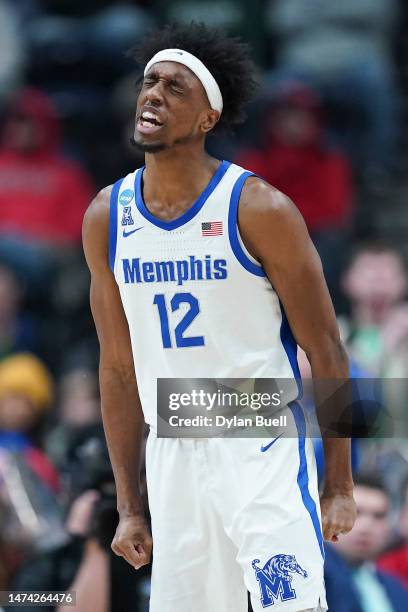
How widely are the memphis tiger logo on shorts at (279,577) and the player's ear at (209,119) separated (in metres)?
1.29

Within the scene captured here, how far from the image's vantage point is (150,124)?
411 centimetres

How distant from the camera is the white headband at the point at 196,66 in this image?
420cm

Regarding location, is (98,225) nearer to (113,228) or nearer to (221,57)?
(113,228)

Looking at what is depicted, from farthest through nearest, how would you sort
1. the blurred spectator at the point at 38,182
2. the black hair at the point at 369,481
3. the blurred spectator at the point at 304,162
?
1. the blurred spectator at the point at 38,182
2. the blurred spectator at the point at 304,162
3. the black hair at the point at 369,481

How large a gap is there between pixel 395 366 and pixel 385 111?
232 cm

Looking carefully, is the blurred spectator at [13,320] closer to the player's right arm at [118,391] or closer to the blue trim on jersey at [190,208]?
the player's right arm at [118,391]

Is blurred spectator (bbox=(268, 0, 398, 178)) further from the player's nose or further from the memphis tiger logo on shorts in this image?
the memphis tiger logo on shorts

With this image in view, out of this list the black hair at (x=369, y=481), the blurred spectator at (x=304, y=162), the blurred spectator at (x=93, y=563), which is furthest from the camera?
the blurred spectator at (x=304, y=162)

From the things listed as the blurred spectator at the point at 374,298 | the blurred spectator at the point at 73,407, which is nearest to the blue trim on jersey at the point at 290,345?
the blurred spectator at the point at 73,407

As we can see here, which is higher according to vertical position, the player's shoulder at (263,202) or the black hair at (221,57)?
the black hair at (221,57)

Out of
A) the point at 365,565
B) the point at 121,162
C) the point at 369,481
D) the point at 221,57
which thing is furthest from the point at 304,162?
the point at 221,57

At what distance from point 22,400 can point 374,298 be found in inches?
75.7

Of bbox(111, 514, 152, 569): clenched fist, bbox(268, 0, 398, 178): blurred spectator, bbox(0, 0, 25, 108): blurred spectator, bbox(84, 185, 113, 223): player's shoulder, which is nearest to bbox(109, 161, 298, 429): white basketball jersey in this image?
bbox(84, 185, 113, 223): player's shoulder

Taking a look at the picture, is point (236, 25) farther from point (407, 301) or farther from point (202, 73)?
point (202, 73)
